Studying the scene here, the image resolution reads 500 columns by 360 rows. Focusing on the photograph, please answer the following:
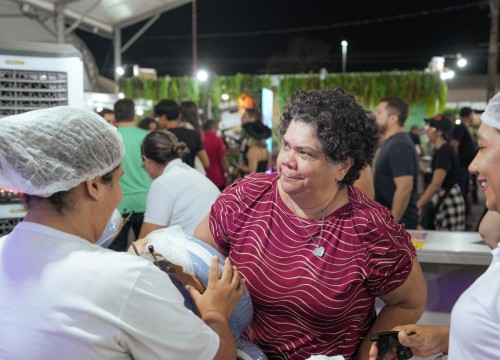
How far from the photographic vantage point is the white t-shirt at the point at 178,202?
3.55m

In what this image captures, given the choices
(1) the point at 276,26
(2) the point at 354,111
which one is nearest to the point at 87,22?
(2) the point at 354,111

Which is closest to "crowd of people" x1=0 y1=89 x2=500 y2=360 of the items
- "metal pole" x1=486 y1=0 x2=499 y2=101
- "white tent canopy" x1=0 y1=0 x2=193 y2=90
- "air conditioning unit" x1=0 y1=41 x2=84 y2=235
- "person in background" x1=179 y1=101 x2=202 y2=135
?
"air conditioning unit" x1=0 y1=41 x2=84 y2=235

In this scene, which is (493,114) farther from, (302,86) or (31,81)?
(302,86)

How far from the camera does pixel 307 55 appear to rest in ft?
129

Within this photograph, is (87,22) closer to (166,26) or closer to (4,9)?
(4,9)

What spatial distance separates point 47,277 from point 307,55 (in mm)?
39269


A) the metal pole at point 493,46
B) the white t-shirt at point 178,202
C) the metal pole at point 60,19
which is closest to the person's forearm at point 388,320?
the white t-shirt at point 178,202

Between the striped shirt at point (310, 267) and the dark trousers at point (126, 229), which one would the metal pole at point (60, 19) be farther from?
the striped shirt at point (310, 267)

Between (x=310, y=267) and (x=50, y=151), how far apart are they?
0.95m

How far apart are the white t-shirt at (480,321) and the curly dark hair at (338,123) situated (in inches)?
25.0

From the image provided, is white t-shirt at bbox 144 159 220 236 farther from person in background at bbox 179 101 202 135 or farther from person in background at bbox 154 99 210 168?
person in background at bbox 179 101 202 135

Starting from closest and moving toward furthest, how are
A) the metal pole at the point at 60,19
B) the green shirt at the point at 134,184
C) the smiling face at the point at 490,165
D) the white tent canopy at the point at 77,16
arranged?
the smiling face at the point at 490,165 → the green shirt at the point at 134,184 → the metal pole at the point at 60,19 → the white tent canopy at the point at 77,16

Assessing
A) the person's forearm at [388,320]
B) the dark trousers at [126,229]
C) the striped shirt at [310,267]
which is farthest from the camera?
the dark trousers at [126,229]

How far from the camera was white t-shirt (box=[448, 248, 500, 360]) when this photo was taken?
4.78 feet
